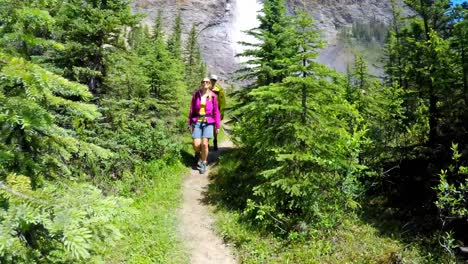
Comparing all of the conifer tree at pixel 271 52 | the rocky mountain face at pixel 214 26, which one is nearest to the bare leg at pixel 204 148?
the conifer tree at pixel 271 52

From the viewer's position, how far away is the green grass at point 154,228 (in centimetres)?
654

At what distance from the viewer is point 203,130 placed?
1145cm

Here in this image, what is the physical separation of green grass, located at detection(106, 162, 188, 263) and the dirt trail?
0.66 feet

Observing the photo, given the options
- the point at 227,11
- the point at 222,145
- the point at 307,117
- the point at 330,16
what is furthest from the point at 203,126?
the point at 330,16

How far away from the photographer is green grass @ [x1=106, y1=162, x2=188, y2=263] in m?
6.54

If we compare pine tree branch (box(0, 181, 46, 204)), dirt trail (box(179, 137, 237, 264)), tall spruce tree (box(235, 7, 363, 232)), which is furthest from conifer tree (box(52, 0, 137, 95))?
pine tree branch (box(0, 181, 46, 204))

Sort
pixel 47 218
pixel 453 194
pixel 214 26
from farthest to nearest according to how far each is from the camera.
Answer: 1. pixel 214 26
2. pixel 453 194
3. pixel 47 218

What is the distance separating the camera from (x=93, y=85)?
9.79 metres

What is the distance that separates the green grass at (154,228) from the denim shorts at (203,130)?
5.13ft

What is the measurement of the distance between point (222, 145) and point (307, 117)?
914cm

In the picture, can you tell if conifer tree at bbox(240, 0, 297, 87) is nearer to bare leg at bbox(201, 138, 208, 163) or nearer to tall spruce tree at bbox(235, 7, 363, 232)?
bare leg at bbox(201, 138, 208, 163)

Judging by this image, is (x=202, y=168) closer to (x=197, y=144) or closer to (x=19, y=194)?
(x=197, y=144)

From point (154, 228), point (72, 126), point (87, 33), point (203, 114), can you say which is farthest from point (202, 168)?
point (87, 33)

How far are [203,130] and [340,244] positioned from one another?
586 cm
